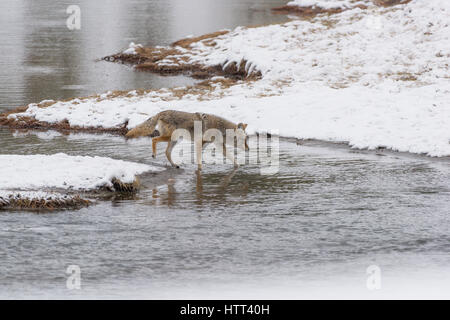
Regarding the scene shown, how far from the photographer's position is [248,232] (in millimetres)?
11742

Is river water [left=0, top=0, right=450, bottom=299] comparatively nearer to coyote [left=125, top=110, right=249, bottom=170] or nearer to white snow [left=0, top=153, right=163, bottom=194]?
coyote [left=125, top=110, right=249, bottom=170]

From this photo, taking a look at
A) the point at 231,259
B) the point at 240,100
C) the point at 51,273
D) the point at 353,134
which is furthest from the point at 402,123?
the point at 51,273

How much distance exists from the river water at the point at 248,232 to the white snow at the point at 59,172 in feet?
2.45

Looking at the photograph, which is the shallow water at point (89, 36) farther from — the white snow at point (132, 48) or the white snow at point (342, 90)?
the white snow at point (342, 90)

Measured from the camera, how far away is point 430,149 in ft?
57.9

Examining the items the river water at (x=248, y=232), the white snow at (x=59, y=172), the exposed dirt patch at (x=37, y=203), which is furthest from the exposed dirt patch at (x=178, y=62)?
the exposed dirt patch at (x=37, y=203)

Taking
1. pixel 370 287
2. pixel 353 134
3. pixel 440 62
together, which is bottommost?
pixel 370 287

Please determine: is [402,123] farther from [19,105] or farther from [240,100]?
[19,105]

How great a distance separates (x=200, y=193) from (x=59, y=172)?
10.1 ft

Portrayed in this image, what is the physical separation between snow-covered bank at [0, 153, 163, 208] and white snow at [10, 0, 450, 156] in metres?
5.81

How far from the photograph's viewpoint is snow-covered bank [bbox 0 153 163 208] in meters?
12.9

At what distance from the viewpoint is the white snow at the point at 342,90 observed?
64.7 ft

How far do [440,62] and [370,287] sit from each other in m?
18.3

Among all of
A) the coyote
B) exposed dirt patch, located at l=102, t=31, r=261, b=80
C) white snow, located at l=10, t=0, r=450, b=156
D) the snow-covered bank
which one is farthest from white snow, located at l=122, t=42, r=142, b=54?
the snow-covered bank
